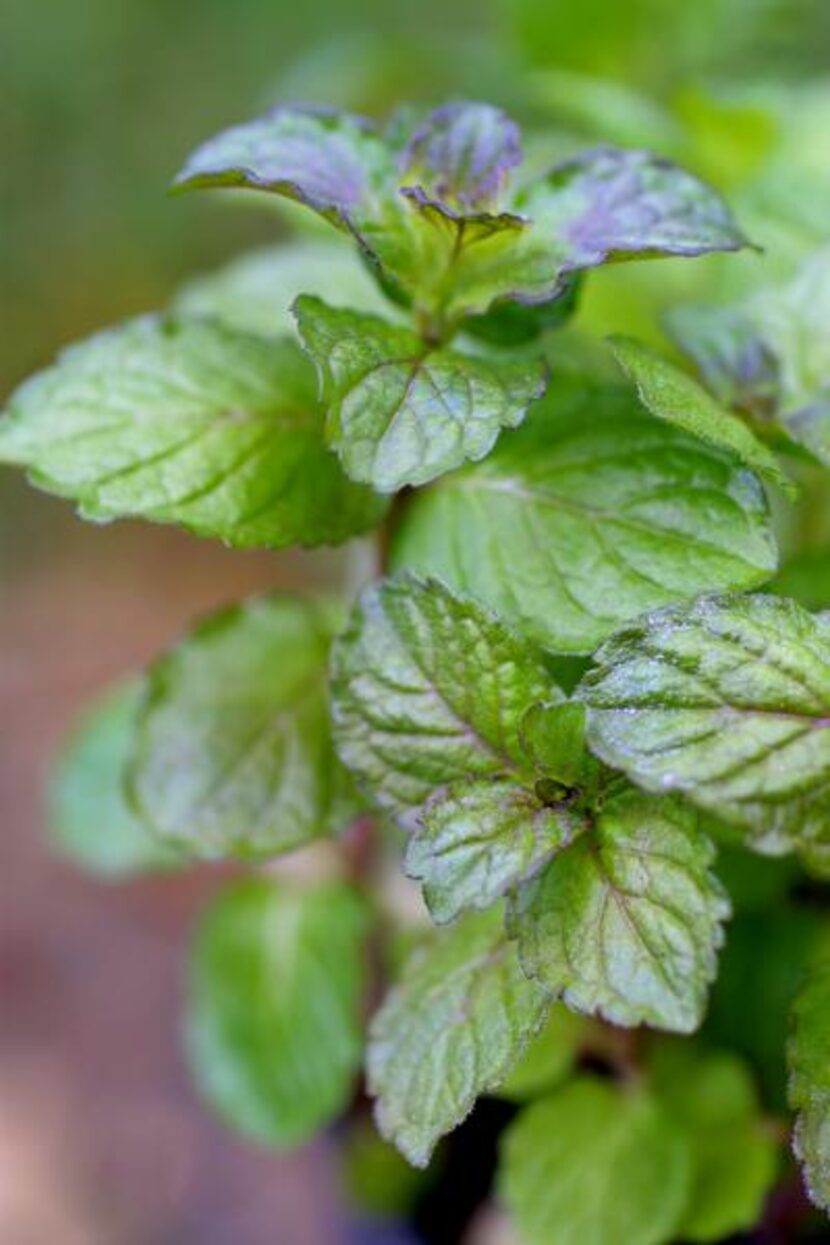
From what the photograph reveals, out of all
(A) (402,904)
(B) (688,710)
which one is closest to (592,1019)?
(A) (402,904)

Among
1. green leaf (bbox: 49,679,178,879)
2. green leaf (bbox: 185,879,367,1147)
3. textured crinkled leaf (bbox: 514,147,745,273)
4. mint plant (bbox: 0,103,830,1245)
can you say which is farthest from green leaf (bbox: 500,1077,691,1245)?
textured crinkled leaf (bbox: 514,147,745,273)

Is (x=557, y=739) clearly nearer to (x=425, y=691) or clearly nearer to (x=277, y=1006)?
(x=425, y=691)

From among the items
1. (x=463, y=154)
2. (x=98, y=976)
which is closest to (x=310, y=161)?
(x=463, y=154)

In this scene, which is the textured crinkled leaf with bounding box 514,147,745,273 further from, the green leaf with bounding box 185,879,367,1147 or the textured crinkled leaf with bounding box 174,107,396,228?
the green leaf with bounding box 185,879,367,1147

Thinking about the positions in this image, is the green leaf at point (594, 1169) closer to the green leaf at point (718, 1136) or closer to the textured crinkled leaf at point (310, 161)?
the green leaf at point (718, 1136)

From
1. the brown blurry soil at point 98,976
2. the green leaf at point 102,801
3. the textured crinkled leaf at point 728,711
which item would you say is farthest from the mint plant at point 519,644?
the brown blurry soil at point 98,976
